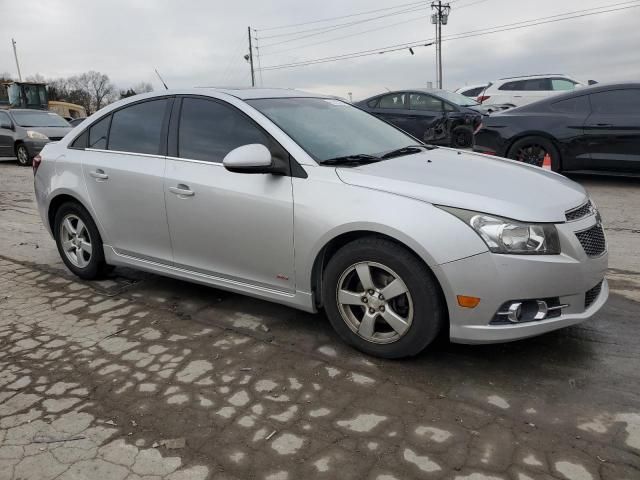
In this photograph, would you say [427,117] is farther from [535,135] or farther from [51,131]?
[51,131]

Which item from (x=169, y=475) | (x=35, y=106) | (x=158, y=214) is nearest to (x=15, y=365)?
(x=158, y=214)

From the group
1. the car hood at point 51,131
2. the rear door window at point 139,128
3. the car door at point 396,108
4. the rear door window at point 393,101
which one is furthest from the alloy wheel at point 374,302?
the car hood at point 51,131

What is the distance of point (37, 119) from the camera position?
15.4 meters

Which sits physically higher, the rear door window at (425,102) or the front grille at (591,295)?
the rear door window at (425,102)

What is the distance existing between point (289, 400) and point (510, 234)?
1401mm

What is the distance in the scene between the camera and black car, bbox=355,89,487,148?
11.3 metres

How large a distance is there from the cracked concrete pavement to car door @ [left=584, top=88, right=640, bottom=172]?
410cm

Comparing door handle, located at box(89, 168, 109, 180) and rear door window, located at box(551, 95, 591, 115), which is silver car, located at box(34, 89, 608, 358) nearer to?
door handle, located at box(89, 168, 109, 180)

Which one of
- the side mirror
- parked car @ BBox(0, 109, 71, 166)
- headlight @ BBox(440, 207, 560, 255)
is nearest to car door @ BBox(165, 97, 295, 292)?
the side mirror

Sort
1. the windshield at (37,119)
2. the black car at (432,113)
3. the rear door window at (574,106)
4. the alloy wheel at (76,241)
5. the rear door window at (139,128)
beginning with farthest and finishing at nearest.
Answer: the windshield at (37,119)
the black car at (432,113)
the rear door window at (574,106)
the alloy wheel at (76,241)
the rear door window at (139,128)

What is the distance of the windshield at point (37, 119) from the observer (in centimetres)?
1506

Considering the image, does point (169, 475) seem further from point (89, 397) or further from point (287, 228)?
point (287, 228)

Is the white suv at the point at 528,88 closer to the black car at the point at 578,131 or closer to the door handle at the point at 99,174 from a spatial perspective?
the black car at the point at 578,131

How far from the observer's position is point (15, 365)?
11.0 ft
